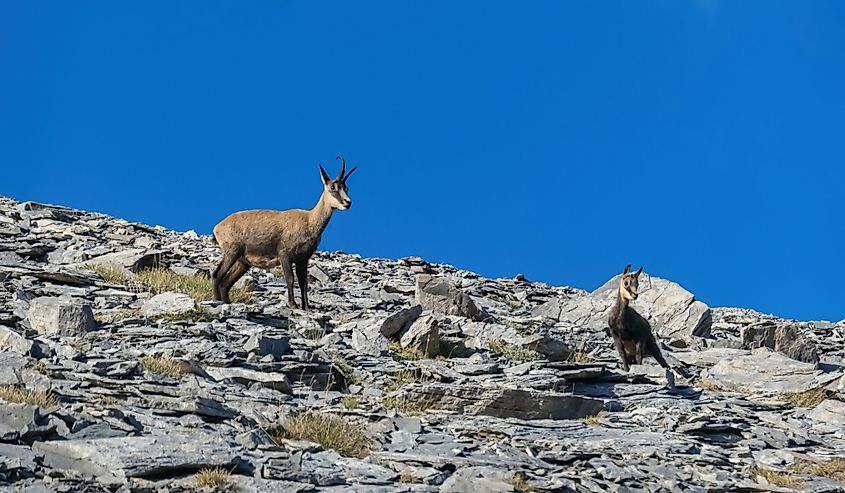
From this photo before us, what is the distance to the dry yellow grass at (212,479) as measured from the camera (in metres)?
7.05

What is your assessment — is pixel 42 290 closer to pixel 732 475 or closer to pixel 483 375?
pixel 483 375

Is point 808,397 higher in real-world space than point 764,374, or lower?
lower

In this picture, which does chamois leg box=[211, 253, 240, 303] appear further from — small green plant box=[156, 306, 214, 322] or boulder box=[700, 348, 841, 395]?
boulder box=[700, 348, 841, 395]

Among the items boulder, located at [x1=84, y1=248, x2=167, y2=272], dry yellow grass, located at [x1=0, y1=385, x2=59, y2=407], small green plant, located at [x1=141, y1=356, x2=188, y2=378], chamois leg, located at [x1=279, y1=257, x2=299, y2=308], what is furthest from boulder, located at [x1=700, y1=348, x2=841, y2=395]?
dry yellow grass, located at [x1=0, y1=385, x2=59, y2=407]

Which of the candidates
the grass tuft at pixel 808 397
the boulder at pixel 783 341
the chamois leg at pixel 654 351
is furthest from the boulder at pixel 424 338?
the boulder at pixel 783 341

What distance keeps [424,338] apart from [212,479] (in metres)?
7.58

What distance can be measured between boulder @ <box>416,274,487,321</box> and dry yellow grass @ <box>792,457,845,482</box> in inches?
339

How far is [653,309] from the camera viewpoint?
2161 cm

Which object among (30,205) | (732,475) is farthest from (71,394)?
(30,205)

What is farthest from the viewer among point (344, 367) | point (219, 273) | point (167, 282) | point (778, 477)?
point (219, 273)

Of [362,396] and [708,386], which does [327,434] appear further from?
[708,386]

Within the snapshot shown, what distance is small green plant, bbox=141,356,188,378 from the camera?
1070 centimetres

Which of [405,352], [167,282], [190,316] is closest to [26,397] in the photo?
[190,316]

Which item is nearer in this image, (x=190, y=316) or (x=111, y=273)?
(x=190, y=316)
